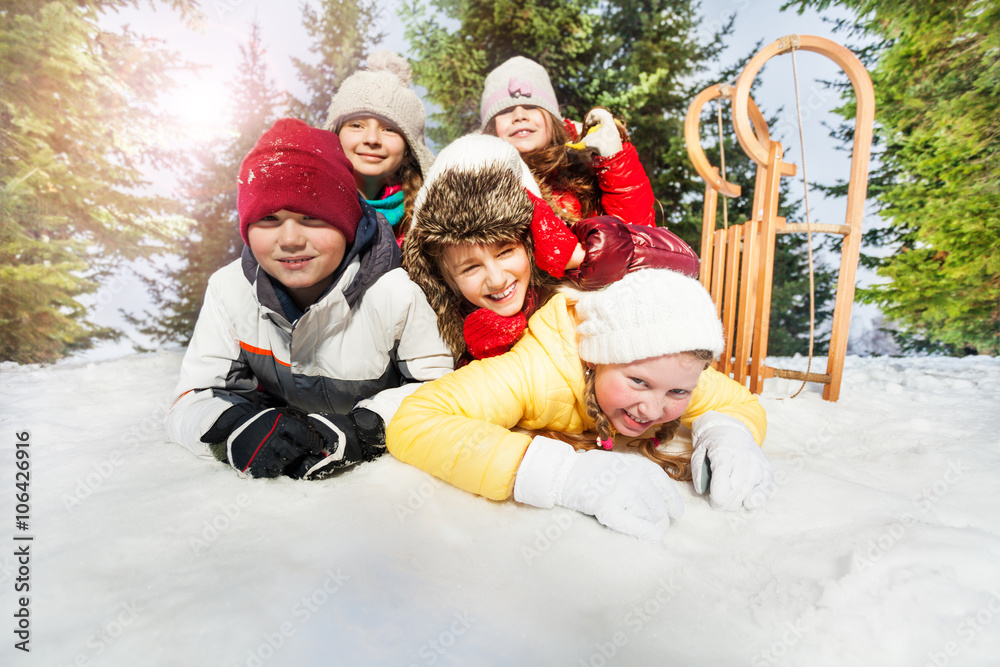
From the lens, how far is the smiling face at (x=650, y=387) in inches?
47.2

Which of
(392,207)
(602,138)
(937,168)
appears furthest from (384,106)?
(937,168)

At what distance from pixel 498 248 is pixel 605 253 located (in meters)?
0.38

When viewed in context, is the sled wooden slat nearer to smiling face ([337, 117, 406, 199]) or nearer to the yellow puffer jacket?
the yellow puffer jacket

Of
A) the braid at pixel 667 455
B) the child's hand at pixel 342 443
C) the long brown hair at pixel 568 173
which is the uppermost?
the long brown hair at pixel 568 173

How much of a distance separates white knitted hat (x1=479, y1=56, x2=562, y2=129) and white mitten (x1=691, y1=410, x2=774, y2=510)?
6.24 feet

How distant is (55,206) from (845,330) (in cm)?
661

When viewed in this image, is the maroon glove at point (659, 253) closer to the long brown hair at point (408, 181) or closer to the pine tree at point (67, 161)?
the long brown hair at point (408, 181)

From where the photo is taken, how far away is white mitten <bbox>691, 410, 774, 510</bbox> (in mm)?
1110

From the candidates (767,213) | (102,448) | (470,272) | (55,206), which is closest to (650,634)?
(470,272)

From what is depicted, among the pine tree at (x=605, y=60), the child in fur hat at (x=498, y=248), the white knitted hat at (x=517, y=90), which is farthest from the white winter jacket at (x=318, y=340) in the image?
the pine tree at (x=605, y=60)

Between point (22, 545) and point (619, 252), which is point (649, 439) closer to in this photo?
point (619, 252)

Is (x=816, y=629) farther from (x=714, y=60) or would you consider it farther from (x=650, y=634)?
(x=714, y=60)

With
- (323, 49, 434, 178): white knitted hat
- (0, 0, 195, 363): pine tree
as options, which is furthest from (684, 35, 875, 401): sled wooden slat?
(0, 0, 195, 363): pine tree

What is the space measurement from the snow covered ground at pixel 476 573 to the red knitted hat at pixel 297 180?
829 mm
